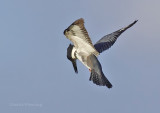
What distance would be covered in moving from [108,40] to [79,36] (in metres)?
3.28

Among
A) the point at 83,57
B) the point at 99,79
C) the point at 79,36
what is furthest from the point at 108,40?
the point at 79,36

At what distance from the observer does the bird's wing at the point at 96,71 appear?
1309 cm

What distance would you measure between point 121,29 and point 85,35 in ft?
12.8

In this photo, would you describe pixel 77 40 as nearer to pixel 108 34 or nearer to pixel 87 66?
pixel 87 66

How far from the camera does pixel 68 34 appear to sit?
40.8ft

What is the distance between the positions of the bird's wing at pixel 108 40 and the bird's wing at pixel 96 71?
1.64 metres

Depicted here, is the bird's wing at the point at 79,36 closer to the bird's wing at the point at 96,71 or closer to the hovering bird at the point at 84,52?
the hovering bird at the point at 84,52

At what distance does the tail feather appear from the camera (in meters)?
13.0

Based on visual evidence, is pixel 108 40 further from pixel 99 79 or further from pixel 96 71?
pixel 99 79

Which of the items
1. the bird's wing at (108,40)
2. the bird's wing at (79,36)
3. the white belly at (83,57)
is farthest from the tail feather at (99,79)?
the bird's wing at (108,40)

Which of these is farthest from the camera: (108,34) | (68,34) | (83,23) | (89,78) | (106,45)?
(108,34)

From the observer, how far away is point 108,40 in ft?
51.3

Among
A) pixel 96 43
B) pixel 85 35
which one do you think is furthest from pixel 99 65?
pixel 96 43

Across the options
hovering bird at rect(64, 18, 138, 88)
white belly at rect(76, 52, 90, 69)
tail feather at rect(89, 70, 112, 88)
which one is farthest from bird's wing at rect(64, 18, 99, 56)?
tail feather at rect(89, 70, 112, 88)
